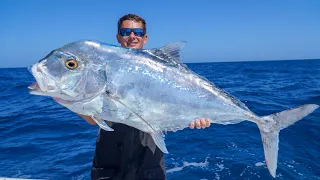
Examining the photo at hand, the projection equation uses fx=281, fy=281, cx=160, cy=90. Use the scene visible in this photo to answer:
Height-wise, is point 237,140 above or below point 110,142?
below

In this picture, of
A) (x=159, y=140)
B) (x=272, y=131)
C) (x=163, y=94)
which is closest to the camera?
(x=163, y=94)

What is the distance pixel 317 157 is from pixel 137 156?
5991mm

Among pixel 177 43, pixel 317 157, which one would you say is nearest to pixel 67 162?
pixel 177 43

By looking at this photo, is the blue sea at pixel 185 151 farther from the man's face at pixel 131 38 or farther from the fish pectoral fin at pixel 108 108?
the fish pectoral fin at pixel 108 108

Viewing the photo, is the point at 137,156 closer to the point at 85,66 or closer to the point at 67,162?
the point at 85,66

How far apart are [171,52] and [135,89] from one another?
Answer: 65cm

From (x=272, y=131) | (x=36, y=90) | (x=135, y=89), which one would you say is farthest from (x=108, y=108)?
(x=272, y=131)

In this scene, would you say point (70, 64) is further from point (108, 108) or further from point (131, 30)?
point (131, 30)

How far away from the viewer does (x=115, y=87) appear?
109 inches

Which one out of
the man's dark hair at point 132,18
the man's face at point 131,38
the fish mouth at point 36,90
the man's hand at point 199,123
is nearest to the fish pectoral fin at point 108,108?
the fish mouth at point 36,90

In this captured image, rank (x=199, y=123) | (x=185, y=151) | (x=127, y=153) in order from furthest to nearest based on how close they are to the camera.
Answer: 1. (x=185, y=151)
2. (x=127, y=153)
3. (x=199, y=123)

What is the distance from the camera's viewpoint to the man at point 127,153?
154 inches

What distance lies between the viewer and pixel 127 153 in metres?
3.91

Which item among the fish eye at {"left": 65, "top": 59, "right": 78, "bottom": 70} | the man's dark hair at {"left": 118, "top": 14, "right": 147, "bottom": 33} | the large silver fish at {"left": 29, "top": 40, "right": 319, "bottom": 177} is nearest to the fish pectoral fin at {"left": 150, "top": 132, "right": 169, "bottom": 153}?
the large silver fish at {"left": 29, "top": 40, "right": 319, "bottom": 177}
